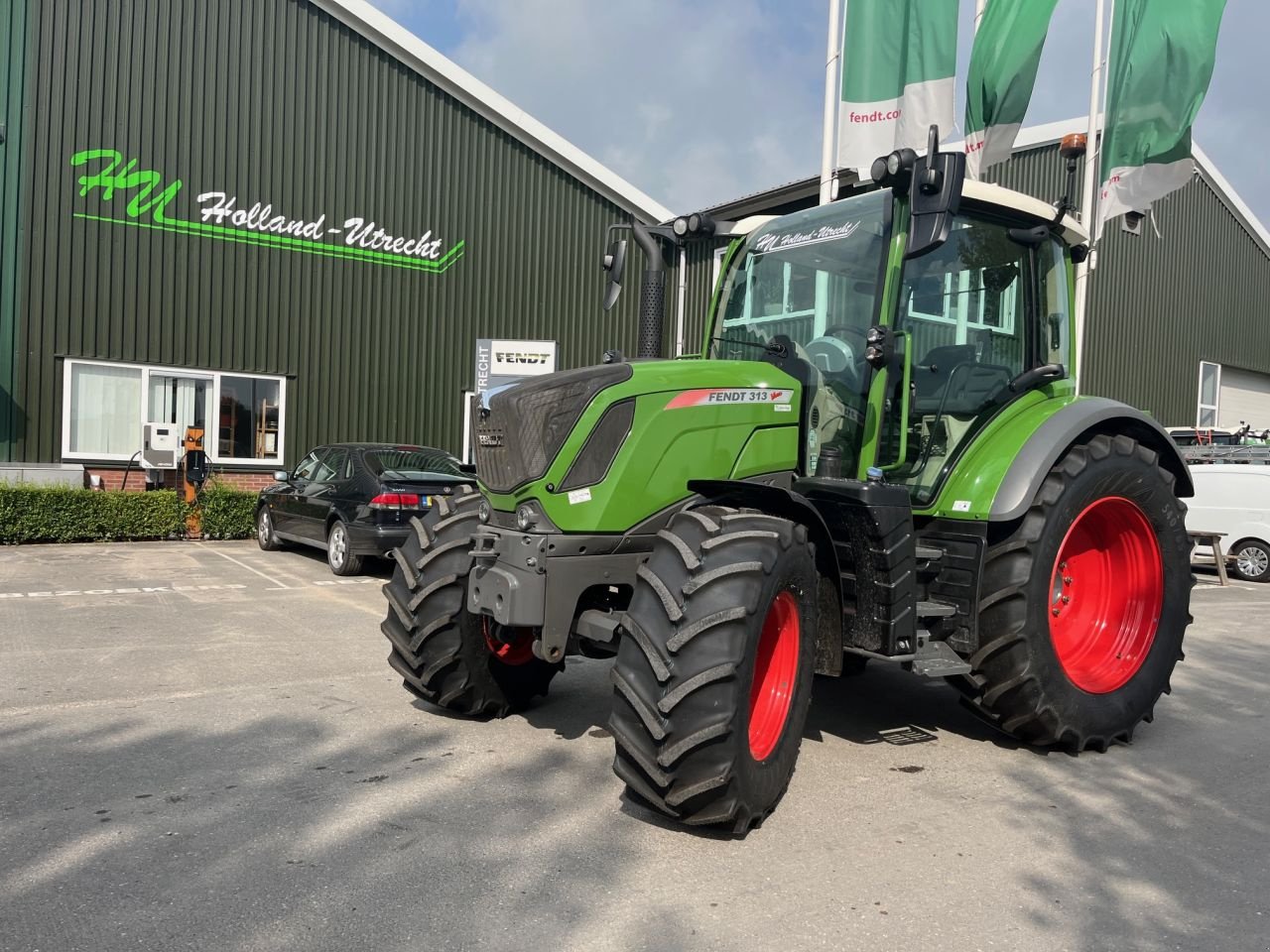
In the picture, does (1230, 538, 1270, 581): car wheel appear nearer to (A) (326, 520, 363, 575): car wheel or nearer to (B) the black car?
(B) the black car

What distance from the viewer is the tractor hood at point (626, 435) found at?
13.0ft

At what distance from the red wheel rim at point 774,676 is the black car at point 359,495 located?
21.4ft

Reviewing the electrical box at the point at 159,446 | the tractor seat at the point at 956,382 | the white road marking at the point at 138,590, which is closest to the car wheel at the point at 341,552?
the white road marking at the point at 138,590

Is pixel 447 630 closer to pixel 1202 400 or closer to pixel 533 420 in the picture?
pixel 533 420

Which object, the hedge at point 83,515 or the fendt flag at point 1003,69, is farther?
the hedge at point 83,515

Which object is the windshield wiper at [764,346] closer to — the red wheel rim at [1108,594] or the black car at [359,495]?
the red wheel rim at [1108,594]

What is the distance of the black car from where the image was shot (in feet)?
33.6

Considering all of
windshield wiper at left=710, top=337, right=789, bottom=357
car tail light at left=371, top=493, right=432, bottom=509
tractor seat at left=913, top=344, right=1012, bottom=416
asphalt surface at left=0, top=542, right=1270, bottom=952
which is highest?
windshield wiper at left=710, top=337, right=789, bottom=357

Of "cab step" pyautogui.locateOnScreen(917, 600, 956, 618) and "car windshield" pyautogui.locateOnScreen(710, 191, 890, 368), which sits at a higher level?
"car windshield" pyautogui.locateOnScreen(710, 191, 890, 368)

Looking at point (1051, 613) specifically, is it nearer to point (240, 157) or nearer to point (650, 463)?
point (650, 463)

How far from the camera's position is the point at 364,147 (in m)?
16.3

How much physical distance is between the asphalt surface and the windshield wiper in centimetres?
188

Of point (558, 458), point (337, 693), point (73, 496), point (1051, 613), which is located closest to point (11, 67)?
point (73, 496)

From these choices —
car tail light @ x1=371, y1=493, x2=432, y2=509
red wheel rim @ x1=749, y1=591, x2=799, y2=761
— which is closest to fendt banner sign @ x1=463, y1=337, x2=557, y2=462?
car tail light @ x1=371, y1=493, x2=432, y2=509
